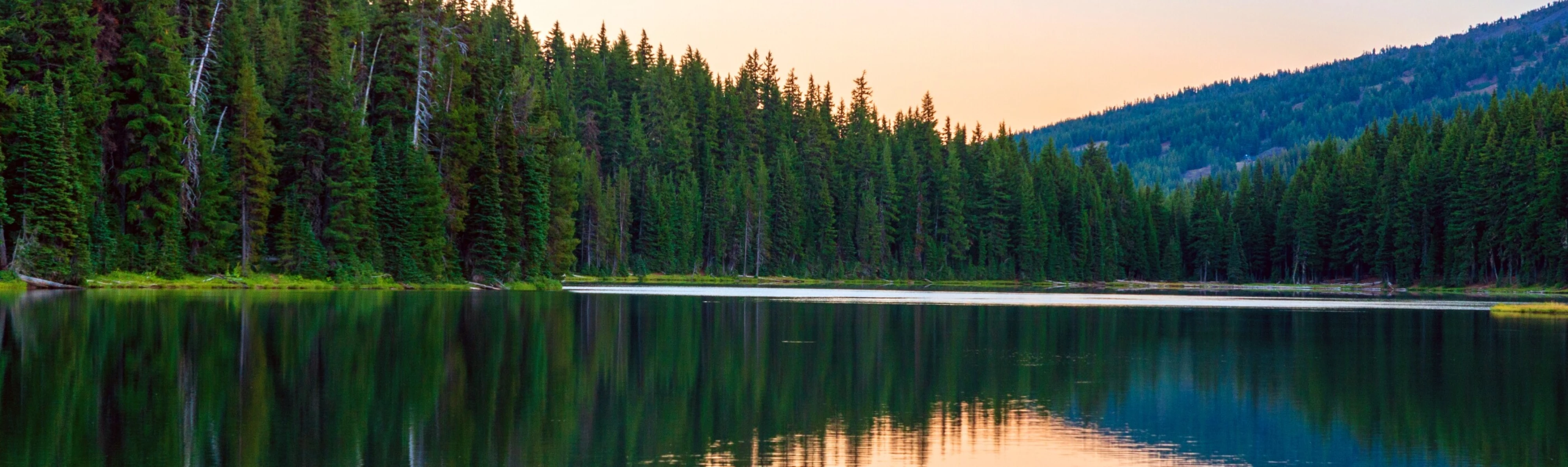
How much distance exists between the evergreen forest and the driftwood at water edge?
1.99 feet

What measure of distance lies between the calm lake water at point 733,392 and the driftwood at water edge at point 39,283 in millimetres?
10480

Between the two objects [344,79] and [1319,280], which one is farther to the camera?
[1319,280]

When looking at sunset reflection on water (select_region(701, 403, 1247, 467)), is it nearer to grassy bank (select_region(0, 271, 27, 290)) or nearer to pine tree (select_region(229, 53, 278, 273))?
grassy bank (select_region(0, 271, 27, 290))

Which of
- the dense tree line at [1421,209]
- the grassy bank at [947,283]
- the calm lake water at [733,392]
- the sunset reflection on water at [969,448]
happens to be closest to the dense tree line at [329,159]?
the grassy bank at [947,283]

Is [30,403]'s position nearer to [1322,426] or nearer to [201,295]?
[1322,426]

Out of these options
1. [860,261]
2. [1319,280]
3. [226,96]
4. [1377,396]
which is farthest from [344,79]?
[1319,280]

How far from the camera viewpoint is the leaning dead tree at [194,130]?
6225cm

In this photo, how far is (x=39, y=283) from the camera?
52.8 m

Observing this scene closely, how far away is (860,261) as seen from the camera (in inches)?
5866

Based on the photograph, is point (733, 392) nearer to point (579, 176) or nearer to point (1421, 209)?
point (579, 176)

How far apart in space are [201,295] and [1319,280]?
13611cm

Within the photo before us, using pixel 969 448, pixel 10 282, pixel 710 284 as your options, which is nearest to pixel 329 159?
pixel 10 282

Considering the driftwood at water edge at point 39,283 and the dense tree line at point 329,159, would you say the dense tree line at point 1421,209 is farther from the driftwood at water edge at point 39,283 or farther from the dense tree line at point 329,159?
the driftwood at water edge at point 39,283

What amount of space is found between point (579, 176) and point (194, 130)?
201 ft
